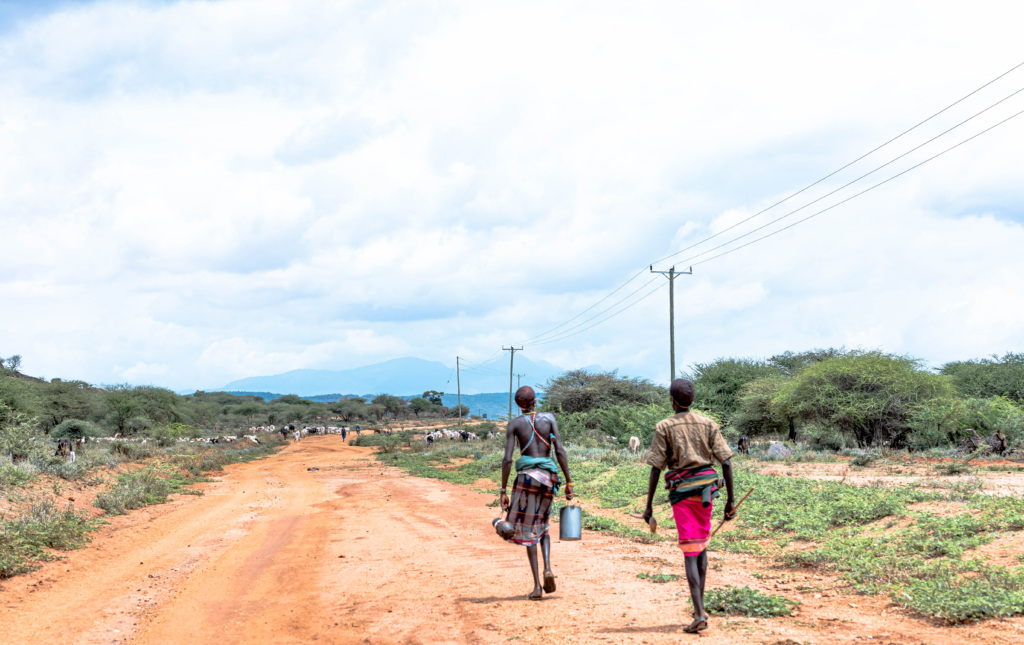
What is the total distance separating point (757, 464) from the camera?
70.5 ft

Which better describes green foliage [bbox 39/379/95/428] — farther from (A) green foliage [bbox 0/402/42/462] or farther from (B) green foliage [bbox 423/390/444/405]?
(B) green foliage [bbox 423/390/444/405]

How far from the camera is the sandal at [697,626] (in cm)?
550

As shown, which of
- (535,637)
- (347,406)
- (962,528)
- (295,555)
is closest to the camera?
(535,637)

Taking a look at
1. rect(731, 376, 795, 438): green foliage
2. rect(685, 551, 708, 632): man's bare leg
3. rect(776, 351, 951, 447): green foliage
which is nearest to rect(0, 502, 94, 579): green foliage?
rect(685, 551, 708, 632): man's bare leg

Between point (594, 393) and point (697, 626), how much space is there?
139 ft

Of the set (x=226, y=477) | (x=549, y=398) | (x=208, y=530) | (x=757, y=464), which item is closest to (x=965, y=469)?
(x=757, y=464)

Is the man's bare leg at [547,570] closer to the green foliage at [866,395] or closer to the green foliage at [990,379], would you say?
the green foliage at [866,395]

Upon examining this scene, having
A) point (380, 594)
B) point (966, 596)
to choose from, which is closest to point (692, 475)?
point (966, 596)

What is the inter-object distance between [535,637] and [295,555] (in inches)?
211

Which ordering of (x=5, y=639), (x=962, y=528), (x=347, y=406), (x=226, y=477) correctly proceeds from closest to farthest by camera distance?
(x=5, y=639), (x=962, y=528), (x=226, y=477), (x=347, y=406)

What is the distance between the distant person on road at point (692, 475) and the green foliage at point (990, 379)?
35334mm

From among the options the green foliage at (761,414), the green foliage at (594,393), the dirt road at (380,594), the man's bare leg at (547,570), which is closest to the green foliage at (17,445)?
the dirt road at (380,594)

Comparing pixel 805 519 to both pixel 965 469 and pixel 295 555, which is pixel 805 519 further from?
pixel 965 469

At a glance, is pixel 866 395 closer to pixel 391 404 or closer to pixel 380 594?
pixel 380 594
